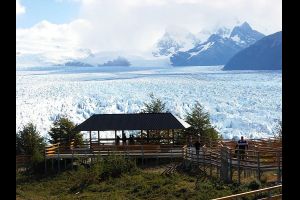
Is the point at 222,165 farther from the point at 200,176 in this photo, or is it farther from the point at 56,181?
the point at 56,181

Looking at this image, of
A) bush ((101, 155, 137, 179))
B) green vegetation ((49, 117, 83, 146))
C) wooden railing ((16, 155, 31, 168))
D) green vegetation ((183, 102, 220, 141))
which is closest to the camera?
bush ((101, 155, 137, 179))

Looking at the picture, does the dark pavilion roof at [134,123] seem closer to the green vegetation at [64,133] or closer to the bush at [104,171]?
the green vegetation at [64,133]

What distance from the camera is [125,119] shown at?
43.0 meters

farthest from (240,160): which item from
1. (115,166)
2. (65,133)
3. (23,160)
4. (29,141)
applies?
(65,133)

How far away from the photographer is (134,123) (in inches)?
1658

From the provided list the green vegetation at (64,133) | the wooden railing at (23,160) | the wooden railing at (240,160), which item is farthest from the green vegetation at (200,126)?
the wooden railing at (240,160)

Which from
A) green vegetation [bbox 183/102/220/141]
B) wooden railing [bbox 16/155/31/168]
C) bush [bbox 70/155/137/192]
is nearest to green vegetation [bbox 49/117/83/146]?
wooden railing [bbox 16/155/31/168]

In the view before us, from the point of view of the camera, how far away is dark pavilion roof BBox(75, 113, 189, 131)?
41000 mm

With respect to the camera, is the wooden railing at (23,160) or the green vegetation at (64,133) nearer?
the wooden railing at (23,160)

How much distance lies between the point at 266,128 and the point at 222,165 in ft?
360

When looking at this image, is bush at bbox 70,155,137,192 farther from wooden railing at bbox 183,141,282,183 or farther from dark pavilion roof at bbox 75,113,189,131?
dark pavilion roof at bbox 75,113,189,131

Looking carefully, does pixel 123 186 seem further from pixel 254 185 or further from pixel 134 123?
pixel 134 123

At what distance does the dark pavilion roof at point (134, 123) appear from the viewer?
41.0 metres
